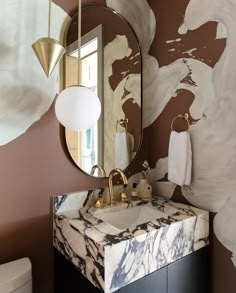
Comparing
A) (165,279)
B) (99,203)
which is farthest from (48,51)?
(165,279)

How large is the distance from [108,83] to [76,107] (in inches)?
18.3

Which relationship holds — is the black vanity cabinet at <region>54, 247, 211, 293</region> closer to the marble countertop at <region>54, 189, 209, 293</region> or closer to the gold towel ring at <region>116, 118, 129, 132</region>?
the marble countertop at <region>54, 189, 209, 293</region>

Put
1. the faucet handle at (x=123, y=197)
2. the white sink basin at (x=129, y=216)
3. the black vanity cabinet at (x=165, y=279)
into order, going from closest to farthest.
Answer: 1. the black vanity cabinet at (x=165, y=279)
2. the white sink basin at (x=129, y=216)
3. the faucet handle at (x=123, y=197)

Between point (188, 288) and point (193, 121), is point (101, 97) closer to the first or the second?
point (193, 121)

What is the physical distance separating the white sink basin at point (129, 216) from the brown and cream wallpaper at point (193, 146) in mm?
211

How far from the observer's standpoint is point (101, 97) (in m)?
1.48

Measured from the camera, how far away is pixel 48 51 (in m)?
1.08

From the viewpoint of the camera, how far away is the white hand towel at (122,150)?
5.17 feet

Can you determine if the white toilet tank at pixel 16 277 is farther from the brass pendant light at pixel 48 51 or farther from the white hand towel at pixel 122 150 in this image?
the brass pendant light at pixel 48 51

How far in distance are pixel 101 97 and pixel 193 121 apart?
1.92 ft

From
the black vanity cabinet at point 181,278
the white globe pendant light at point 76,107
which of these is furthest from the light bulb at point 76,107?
the black vanity cabinet at point 181,278

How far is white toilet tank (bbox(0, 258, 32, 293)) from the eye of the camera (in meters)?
1.03

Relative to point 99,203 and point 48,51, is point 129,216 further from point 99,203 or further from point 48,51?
point 48,51

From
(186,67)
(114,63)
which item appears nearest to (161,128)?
(186,67)
